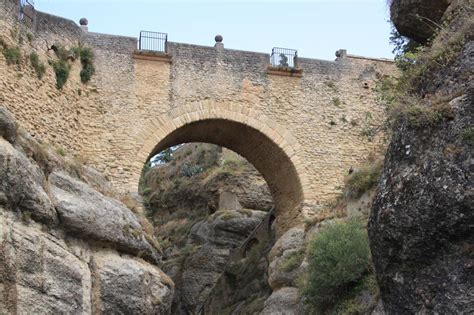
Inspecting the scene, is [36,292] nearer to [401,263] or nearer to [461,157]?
[401,263]

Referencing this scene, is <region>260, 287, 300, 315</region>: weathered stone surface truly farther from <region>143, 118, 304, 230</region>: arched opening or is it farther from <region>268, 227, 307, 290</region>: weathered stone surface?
<region>143, 118, 304, 230</region>: arched opening

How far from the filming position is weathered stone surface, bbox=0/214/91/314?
10609 millimetres

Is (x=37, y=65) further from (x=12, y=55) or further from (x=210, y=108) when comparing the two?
(x=210, y=108)

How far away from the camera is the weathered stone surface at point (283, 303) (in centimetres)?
1505

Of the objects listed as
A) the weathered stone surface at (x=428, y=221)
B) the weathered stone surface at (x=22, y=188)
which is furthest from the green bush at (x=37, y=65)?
the weathered stone surface at (x=428, y=221)

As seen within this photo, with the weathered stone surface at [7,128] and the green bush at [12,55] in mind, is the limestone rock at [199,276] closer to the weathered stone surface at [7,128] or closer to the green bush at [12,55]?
the green bush at [12,55]

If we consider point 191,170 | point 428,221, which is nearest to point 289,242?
point 428,221

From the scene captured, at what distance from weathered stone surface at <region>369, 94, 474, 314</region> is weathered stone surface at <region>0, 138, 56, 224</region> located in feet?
18.1

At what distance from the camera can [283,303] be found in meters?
15.4

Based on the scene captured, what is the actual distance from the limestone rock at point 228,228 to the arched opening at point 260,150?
432 centimetres

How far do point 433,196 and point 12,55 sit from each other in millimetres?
10357

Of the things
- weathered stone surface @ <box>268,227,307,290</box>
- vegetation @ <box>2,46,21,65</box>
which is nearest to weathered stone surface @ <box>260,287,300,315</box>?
weathered stone surface @ <box>268,227,307,290</box>

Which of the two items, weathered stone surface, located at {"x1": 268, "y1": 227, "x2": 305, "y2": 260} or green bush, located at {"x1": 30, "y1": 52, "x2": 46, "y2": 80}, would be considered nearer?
green bush, located at {"x1": 30, "y1": 52, "x2": 46, "y2": 80}

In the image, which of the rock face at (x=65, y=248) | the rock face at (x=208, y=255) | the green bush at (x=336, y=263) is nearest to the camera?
the rock face at (x=65, y=248)
